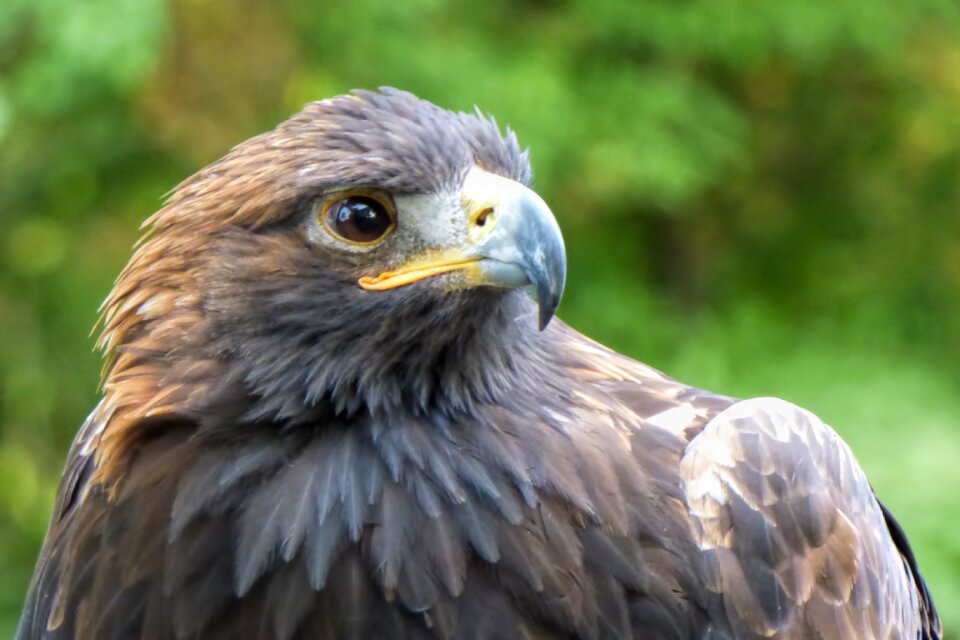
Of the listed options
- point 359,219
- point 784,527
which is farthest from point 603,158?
point 359,219

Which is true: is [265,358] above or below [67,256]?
below

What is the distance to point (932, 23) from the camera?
268 inches

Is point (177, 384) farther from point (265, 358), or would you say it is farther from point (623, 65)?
point (623, 65)

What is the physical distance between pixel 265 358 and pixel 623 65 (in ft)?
13.3

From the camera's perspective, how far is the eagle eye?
2707mm

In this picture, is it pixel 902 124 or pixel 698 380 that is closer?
pixel 698 380

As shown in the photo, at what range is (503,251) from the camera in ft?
8.70

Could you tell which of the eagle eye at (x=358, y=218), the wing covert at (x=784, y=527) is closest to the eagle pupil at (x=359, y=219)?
the eagle eye at (x=358, y=218)

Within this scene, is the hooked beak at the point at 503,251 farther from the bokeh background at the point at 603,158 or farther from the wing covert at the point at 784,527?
the bokeh background at the point at 603,158

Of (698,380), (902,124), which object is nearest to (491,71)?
(698,380)

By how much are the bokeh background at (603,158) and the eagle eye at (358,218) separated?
2407 millimetres

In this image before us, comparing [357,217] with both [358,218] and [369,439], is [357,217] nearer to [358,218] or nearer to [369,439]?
[358,218]

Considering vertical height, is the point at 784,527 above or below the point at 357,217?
below

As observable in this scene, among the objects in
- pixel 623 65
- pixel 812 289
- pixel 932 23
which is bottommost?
pixel 812 289
